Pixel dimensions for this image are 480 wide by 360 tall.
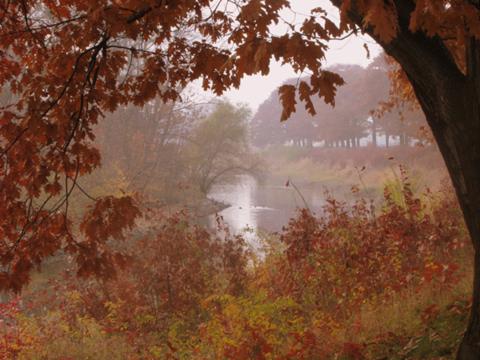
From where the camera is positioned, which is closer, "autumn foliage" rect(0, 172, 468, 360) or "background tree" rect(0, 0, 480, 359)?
"background tree" rect(0, 0, 480, 359)

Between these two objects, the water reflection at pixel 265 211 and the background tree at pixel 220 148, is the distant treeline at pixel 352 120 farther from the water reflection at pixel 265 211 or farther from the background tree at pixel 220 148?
the background tree at pixel 220 148

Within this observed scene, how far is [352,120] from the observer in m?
52.3

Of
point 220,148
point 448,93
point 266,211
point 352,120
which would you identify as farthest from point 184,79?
point 352,120

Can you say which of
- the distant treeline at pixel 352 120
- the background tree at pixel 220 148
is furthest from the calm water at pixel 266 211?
the distant treeline at pixel 352 120

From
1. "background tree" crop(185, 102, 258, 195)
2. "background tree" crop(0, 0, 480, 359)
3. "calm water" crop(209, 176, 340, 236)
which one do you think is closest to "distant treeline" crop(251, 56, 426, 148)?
"calm water" crop(209, 176, 340, 236)

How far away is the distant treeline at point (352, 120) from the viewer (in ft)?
129

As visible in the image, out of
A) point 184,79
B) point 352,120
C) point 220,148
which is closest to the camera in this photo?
point 184,79

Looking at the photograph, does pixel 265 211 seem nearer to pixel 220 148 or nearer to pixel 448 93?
pixel 220 148

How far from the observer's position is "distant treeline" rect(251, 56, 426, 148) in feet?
129

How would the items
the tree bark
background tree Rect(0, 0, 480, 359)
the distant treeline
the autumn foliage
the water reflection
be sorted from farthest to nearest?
the distant treeline < the water reflection < the autumn foliage < the tree bark < background tree Rect(0, 0, 480, 359)

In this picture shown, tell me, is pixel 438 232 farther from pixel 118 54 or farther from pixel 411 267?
pixel 118 54

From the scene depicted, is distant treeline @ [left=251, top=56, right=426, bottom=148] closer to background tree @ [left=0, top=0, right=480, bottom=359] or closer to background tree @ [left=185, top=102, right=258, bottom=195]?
background tree @ [left=185, top=102, right=258, bottom=195]

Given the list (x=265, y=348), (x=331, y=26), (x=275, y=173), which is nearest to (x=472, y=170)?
(x=331, y=26)

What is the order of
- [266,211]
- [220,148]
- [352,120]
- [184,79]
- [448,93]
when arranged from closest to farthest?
[448,93], [184,79], [266,211], [220,148], [352,120]
